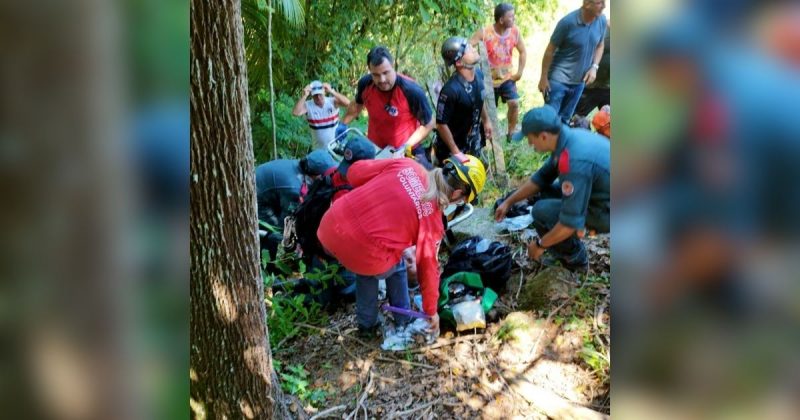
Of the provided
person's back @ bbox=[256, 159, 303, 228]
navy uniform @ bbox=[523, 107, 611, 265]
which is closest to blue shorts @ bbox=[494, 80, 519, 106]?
navy uniform @ bbox=[523, 107, 611, 265]

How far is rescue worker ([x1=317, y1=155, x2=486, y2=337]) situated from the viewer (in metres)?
3.68

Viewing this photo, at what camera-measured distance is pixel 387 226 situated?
12.1 feet

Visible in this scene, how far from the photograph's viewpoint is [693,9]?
0.62 m

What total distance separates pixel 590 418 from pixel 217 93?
248cm

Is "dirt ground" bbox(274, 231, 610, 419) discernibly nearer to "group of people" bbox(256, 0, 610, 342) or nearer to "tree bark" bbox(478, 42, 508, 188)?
"group of people" bbox(256, 0, 610, 342)

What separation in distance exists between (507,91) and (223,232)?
5759 mm

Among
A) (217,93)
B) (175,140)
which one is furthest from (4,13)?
(217,93)

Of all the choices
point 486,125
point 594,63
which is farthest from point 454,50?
point 594,63

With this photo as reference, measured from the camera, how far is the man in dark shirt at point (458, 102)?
18.6 feet

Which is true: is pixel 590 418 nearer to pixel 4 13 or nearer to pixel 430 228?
pixel 430 228

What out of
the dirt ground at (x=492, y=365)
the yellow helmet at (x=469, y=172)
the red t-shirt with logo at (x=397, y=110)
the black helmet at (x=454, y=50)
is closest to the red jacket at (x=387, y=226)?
the yellow helmet at (x=469, y=172)

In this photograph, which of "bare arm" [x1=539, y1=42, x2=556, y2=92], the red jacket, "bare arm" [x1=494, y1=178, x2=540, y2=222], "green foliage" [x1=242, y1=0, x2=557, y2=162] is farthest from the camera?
"green foliage" [x1=242, y1=0, x2=557, y2=162]

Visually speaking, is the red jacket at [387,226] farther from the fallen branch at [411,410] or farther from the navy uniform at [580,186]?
the navy uniform at [580,186]

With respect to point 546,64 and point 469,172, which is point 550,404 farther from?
point 546,64
